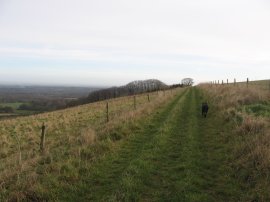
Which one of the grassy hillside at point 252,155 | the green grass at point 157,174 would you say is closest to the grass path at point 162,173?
the green grass at point 157,174

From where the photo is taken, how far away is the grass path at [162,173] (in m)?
6.39

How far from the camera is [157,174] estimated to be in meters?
7.70

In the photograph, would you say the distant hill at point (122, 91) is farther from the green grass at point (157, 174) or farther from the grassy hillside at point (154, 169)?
the green grass at point (157, 174)

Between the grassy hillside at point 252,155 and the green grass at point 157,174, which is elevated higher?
the grassy hillside at point 252,155

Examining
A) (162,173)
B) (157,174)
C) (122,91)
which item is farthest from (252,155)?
(122,91)

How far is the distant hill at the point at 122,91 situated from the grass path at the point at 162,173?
92496 millimetres

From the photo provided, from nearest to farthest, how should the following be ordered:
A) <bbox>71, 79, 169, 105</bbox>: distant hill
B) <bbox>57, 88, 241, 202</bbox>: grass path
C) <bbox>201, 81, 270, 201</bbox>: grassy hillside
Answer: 1. <bbox>201, 81, 270, 201</bbox>: grassy hillside
2. <bbox>57, 88, 241, 202</bbox>: grass path
3. <bbox>71, 79, 169, 105</bbox>: distant hill

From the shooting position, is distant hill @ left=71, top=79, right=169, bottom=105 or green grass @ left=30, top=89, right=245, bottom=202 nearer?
green grass @ left=30, top=89, right=245, bottom=202

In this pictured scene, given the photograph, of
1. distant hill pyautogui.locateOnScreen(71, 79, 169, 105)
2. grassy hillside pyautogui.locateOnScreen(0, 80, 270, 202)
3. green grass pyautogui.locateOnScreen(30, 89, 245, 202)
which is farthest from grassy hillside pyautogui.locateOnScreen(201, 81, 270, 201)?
distant hill pyautogui.locateOnScreen(71, 79, 169, 105)

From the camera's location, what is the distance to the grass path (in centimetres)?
639

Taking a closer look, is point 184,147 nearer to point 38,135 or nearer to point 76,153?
point 76,153

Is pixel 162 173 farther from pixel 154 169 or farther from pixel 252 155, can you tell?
pixel 252 155

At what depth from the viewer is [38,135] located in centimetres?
1866

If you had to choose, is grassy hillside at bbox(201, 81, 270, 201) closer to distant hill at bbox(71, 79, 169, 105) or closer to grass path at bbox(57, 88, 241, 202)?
grass path at bbox(57, 88, 241, 202)
